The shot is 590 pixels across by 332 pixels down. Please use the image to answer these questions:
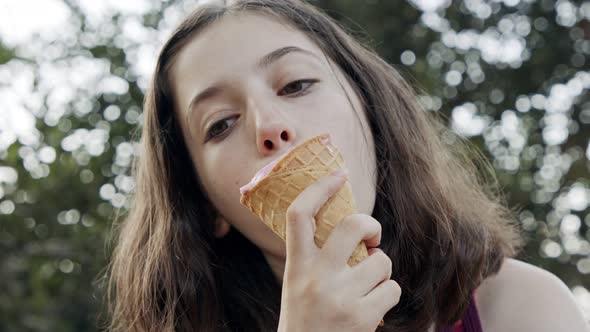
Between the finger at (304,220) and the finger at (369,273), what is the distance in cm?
11

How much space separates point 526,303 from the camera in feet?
7.36

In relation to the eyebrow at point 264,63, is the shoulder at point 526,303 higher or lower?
lower

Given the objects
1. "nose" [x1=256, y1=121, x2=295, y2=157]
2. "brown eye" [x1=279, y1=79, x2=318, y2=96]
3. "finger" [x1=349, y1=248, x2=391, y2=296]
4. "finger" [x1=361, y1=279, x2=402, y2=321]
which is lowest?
"finger" [x1=361, y1=279, x2=402, y2=321]

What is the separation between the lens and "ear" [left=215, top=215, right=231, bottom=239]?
246 cm

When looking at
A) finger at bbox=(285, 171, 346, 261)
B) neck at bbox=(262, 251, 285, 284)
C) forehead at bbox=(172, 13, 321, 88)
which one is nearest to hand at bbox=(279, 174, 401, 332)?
finger at bbox=(285, 171, 346, 261)

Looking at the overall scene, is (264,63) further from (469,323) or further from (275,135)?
(469,323)

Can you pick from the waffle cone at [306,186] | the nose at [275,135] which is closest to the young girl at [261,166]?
the nose at [275,135]

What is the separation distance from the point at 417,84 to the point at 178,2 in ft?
5.80

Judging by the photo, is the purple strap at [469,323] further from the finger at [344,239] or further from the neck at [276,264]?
the finger at [344,239]

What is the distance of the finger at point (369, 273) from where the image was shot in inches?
59.0

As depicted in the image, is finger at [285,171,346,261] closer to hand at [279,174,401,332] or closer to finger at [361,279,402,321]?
hand at [279,174,401,332]

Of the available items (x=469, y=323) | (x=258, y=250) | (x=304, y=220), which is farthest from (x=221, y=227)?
(x=304, y=220)

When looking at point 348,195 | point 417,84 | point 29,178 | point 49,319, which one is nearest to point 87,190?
point 29,178

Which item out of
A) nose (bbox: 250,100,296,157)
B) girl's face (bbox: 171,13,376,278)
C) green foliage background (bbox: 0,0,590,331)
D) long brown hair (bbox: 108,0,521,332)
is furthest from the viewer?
green foliage background (bbox: 0,0,590,331)
